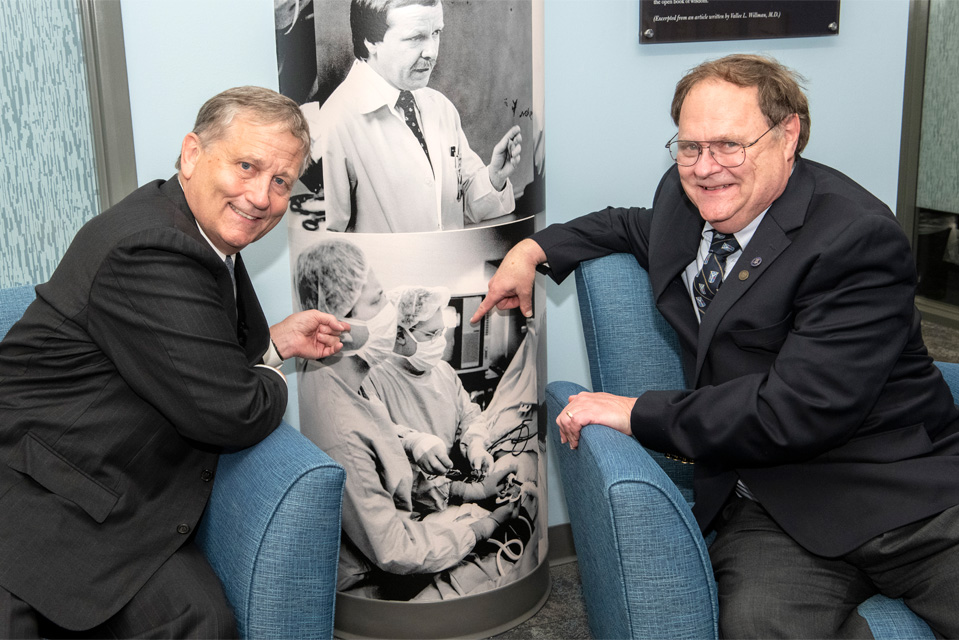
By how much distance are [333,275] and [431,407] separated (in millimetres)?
398

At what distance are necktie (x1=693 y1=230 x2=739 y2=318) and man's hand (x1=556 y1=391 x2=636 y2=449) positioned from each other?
287 millimetres

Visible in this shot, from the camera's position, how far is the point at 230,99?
1.72 metres

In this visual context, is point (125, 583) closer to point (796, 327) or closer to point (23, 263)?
point (23, 263)

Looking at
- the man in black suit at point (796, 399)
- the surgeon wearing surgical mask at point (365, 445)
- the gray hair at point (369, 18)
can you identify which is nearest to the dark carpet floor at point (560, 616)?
the surgeon wearing surgical mask at point (365, 445)

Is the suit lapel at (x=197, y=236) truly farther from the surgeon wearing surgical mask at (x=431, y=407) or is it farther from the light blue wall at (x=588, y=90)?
the light blue wall at (x=588, y=90)

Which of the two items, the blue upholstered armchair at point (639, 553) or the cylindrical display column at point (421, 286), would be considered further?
the cylindrical display column at point (421, 286)

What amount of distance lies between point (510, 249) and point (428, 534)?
739mm

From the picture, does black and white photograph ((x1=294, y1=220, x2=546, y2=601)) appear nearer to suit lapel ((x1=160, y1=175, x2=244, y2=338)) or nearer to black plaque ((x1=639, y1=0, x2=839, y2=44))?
suit lapel ((x1=160, y1=175, x2=244, y2=338))

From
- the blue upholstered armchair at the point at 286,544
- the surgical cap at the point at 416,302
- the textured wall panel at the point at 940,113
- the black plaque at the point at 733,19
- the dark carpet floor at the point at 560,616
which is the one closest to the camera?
the blue upholstered armchair at the point at 286,544

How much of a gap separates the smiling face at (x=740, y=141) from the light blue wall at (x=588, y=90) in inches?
32.8

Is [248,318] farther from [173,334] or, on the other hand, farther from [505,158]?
[505,158]

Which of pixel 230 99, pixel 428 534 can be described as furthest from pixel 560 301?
pixel 230 99

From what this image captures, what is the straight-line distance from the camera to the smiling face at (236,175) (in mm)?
1697

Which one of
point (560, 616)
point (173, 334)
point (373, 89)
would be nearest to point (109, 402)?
point (173, 334)
